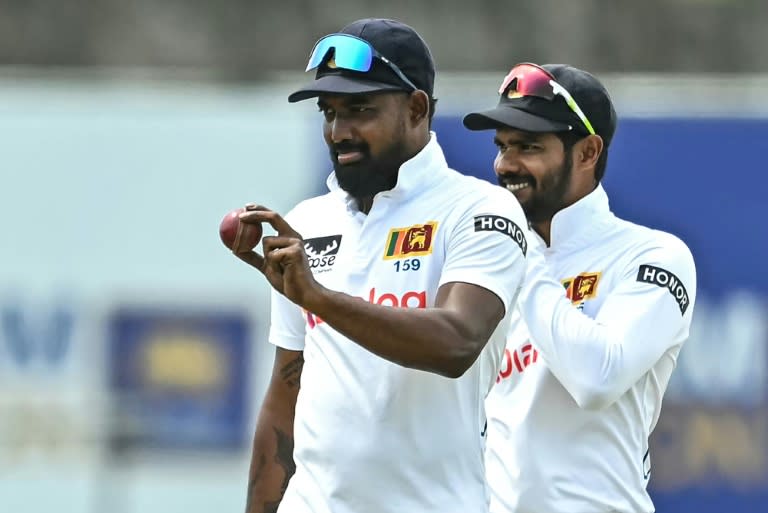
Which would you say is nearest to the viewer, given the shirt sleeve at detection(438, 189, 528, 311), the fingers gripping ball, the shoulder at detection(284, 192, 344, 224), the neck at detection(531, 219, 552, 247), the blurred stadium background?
the fingers gripping ball

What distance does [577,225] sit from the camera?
14.2 ft

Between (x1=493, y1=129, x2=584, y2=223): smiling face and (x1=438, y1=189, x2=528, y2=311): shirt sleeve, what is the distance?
1.91ft

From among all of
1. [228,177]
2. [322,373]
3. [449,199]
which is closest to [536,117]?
[449,199]

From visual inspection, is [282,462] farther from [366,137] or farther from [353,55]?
[353,55]

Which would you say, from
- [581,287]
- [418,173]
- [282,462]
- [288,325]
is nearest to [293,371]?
[288,325]

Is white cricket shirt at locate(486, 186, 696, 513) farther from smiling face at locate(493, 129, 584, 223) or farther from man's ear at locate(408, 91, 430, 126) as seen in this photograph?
man's ear at locate(408, 91, 430, 126)

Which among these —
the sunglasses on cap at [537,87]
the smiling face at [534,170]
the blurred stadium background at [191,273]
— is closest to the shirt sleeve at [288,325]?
the smiling face at [534,170]

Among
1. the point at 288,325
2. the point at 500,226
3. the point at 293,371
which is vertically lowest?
the point at 293,371

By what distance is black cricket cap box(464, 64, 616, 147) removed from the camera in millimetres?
4246

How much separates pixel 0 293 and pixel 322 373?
5.47m

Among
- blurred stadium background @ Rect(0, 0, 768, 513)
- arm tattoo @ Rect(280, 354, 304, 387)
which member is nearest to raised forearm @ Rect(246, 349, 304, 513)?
arm tattoo @ Rect(280, 354, 304, 387)

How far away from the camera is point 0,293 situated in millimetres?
8797

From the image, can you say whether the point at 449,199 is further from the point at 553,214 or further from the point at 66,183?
the point at 66,183

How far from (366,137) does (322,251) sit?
0.97 feet
